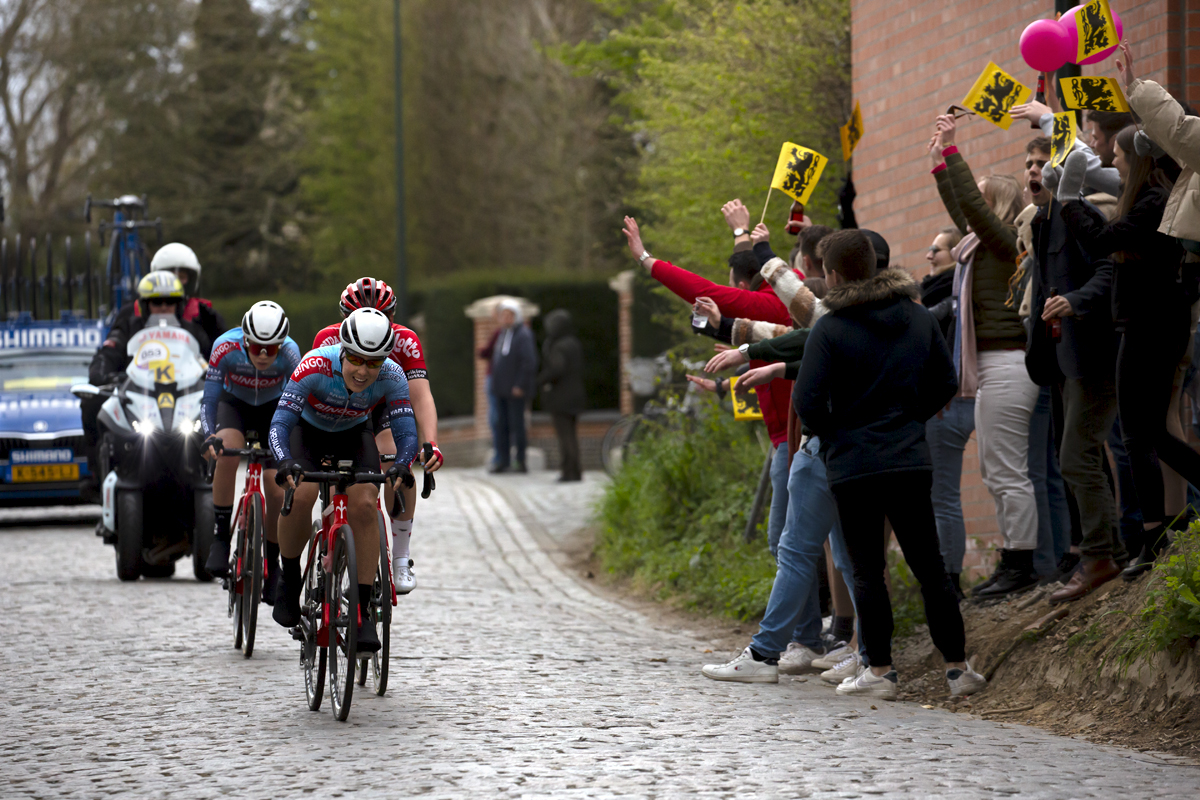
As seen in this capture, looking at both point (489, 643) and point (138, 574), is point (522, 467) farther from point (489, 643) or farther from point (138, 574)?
point (489, 643)

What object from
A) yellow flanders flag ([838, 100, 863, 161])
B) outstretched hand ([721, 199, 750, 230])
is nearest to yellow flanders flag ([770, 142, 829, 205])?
yellow flanders flag ([838, 100, 863, 161])

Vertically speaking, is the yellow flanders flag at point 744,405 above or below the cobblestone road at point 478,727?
above

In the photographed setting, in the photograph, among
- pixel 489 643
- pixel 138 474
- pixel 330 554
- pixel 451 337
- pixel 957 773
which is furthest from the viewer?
pixel 451 337

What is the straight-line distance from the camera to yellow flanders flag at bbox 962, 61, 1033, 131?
8.34 meters

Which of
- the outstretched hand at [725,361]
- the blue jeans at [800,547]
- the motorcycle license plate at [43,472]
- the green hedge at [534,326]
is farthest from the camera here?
the green hedge at [534,326]

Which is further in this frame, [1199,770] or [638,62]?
[638,62]

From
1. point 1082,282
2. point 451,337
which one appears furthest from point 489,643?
point 451,337

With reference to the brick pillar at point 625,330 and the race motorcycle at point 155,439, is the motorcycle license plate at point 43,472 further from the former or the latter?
the brick pillar at point 625,330

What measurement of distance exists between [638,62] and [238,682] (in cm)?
1185

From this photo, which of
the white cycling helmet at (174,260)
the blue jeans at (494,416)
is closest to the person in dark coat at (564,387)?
the blue jeans at (494,416)

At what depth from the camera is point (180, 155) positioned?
45.7 meters

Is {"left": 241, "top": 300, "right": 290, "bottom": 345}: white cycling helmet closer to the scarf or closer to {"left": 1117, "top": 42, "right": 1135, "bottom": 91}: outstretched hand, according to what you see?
the scarf

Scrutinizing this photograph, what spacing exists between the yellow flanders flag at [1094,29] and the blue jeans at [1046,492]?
177 cm

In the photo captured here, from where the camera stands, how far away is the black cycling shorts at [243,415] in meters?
8.82
